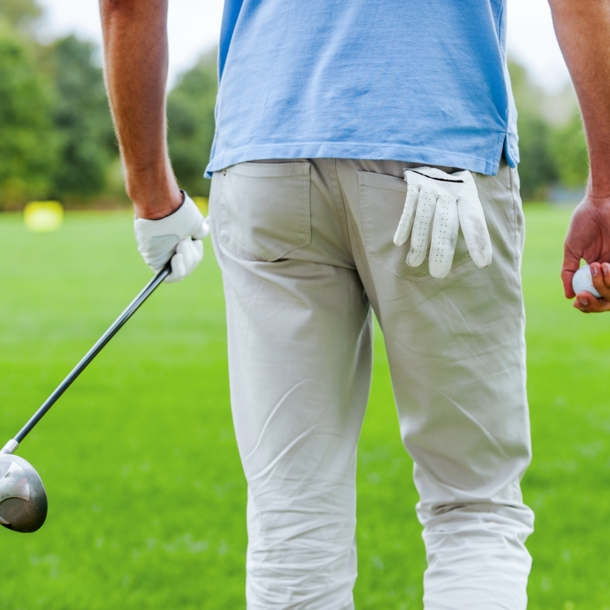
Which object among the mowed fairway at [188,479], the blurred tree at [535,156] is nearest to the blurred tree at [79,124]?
the blurred tree at [535,156]

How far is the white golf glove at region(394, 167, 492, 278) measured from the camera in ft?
4.54

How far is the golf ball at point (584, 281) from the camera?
1649 millimetres

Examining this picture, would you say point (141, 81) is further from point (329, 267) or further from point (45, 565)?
point (45, 565)

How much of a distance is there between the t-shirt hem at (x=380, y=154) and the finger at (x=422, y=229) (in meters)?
0.06

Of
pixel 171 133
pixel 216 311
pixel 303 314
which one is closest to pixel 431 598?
pixel 303 314

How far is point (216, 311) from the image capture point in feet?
28.8

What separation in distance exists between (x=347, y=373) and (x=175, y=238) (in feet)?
2.17

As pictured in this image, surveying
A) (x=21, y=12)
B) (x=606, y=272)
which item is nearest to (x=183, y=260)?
(x=606, y=272)

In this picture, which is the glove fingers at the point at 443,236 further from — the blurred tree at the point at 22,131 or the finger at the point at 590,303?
the blurred tree at the point at 22,131

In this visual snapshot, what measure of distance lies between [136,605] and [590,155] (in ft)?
5.97

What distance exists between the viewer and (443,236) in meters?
1.41

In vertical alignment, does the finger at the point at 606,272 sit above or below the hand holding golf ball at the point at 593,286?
above

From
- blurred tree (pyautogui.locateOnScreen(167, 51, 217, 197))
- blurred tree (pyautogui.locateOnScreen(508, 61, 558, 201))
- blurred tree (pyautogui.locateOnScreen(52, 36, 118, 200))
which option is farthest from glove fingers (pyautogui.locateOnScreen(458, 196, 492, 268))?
blurred tree (pyautogui.locateOnScreen(508, 61, 558, 201))

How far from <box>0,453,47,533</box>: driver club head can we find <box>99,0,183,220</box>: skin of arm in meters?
0.65
